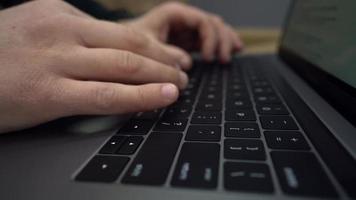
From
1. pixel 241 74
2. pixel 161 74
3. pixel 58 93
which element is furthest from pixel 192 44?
pixel 58 93

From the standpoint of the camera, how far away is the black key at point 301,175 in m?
0.21

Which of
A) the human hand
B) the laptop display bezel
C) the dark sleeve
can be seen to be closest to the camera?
the laptop display bezel

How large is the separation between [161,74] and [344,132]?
225 mm

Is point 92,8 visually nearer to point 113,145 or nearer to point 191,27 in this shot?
point 191,27

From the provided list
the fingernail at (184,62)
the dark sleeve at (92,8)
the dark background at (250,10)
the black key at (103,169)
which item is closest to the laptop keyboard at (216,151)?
the black key at (103,169)

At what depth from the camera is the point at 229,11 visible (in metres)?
1.44

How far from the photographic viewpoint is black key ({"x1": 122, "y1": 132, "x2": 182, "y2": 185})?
0.23 meters

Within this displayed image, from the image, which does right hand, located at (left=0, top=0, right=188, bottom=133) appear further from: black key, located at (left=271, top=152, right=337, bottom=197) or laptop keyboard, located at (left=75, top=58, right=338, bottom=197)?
black key, located at (left=271, top=152, right=337, bottom=197)

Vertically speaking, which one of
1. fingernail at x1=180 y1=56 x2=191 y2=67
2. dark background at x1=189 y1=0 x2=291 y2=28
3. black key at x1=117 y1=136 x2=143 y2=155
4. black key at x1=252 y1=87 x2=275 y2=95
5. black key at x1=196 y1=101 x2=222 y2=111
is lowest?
black key at x1=117 y1=136 x2=143 y2=155

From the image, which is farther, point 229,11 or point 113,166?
point 229,11

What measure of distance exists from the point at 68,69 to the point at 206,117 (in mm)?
165

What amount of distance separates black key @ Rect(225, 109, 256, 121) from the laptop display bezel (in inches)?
3.8

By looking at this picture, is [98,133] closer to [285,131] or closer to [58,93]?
[58,93]

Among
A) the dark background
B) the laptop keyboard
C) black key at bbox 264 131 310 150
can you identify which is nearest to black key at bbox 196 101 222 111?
the laptop keyboard
